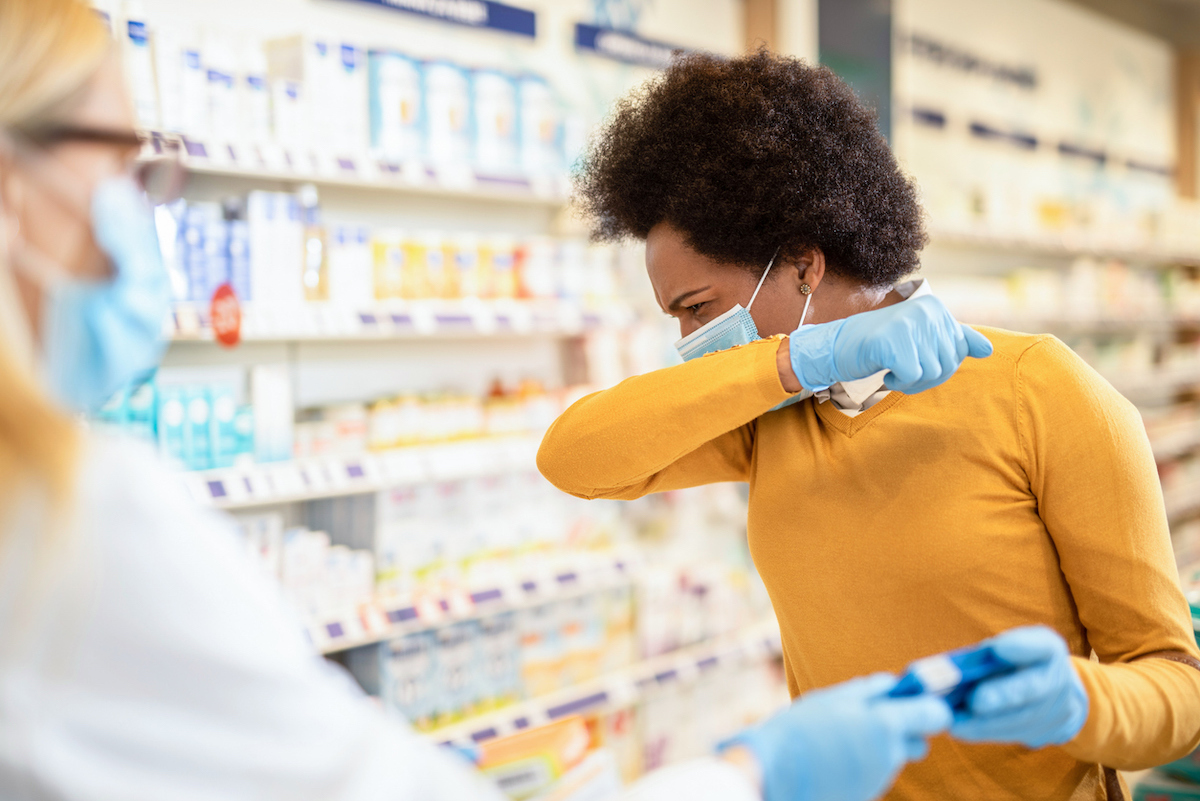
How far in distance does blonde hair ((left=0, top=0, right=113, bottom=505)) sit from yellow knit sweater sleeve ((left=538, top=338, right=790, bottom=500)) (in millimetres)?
814

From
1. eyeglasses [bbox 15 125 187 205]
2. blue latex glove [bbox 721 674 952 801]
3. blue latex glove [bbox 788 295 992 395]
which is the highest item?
eyeglasses [bbox 15 125 187 205]

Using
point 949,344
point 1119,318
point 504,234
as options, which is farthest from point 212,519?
point 1119,318

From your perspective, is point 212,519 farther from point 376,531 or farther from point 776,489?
point 376,531

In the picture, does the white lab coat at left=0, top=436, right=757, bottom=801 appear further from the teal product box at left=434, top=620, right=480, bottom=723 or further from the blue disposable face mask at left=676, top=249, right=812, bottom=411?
the teal product box at left=434, top=620, right=480, bottom=723

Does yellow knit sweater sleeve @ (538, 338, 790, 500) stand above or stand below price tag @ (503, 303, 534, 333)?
below

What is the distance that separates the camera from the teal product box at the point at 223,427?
2607 millimetres

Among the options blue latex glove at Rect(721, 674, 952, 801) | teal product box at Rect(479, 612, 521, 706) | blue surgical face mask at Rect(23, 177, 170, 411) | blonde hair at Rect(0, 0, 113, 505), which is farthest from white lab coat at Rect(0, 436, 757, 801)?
teal product box at Rect(479, 612, 521, 706)

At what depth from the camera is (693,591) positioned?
12.2ft

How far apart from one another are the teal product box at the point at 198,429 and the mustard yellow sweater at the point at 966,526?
60.3 inches

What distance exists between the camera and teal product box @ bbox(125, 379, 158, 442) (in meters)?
2.51

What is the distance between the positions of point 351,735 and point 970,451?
888mm

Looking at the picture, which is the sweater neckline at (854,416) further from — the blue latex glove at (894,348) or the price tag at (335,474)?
the price tag at (335,474)

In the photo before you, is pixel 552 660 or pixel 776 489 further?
pixel 552 660

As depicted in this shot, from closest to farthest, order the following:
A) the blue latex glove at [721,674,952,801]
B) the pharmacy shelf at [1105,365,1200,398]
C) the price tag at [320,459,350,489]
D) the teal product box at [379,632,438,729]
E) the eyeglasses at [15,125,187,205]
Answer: the eyeglasses at [15,125,187,205] < the blue latex glove at [721,674,952,801] < the price tag at [320,459,350,489] < the teal product box at [379,632,438,729] < the pharmacy shelf at [1105,365,1200,398]
